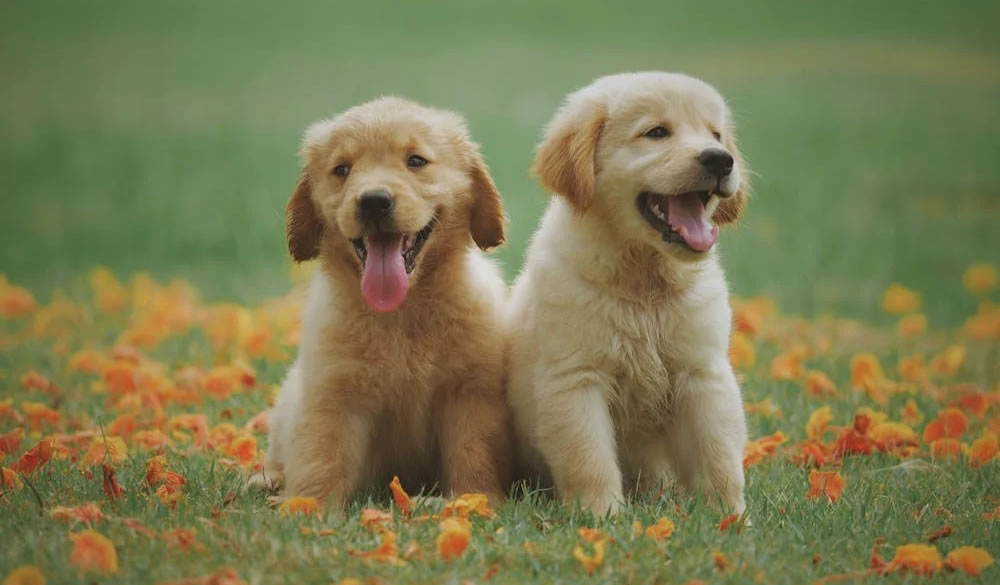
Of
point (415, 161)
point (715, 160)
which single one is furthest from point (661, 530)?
point (415, 161)

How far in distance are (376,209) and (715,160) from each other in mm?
1029

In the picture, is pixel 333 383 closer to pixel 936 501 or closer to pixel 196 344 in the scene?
pixel 936 501

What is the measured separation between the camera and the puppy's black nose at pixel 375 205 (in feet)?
12.3

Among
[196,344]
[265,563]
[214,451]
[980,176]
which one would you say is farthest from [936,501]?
[980,176]

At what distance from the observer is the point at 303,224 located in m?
4.20

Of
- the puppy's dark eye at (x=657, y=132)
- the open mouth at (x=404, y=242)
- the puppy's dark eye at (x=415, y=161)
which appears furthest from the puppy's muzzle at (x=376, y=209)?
the puppy's dark eye at (x=657, y=132)

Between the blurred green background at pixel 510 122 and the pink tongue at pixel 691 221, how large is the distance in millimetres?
2335

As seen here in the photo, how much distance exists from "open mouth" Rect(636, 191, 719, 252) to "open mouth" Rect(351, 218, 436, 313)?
755 mm

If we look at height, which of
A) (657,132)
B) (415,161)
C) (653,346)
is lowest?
(653,346)

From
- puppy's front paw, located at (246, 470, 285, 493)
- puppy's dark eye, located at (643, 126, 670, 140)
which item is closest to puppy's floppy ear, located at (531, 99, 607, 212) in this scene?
puppy's dark eye, located at (643, 126, 670, 140)

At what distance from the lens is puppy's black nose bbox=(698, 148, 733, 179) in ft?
12.0

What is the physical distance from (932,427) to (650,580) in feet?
6.75

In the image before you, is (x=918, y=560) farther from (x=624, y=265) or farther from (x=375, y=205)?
(x=375, y=205)

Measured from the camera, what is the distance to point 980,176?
37.9ft
